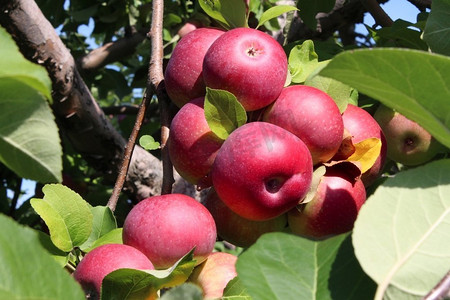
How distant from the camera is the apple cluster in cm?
81

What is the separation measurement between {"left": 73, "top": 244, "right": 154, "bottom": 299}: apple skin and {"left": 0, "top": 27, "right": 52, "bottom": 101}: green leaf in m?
0.32

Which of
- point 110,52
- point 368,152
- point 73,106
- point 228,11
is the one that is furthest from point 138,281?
point 110,52

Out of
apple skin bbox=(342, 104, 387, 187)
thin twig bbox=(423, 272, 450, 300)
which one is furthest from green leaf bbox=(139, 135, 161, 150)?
thin twig bbox=(423, 272, 450, 300)

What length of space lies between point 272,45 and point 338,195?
27 centimetres

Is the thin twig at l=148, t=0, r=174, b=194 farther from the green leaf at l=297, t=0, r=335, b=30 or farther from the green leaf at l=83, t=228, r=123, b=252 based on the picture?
the green leaf at l=297, t=0, r=335, b=30

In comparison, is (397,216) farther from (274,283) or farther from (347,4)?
(347,4)

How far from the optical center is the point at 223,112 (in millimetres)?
853

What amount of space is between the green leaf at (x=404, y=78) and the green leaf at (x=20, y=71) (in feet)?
0.95

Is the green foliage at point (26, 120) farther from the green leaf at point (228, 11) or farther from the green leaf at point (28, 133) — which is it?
the green leaf at point (228, 11)

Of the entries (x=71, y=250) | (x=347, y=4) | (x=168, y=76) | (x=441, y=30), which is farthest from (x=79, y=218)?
(x=347, y=4)

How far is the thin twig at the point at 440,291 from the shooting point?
61cm

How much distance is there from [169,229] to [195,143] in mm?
146

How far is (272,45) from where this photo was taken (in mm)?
935

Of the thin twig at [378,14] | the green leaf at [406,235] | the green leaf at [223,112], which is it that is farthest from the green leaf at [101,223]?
the thin twig at [378,14]
